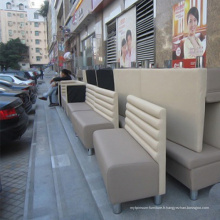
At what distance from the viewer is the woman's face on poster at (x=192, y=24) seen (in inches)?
213

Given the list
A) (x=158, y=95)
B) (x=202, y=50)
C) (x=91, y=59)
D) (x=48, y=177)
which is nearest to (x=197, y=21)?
(x=202, y=50)

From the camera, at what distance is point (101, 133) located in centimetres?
346

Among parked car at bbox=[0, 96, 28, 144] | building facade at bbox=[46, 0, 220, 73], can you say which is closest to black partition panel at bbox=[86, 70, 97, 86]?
building facade at bbox=[46, 0, 220, 73]

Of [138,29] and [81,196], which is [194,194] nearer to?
[81,196]

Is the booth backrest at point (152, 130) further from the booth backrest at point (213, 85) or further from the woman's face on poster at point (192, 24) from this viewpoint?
the woman's face on poster at point (192, 24)

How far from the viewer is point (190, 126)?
9.14ft

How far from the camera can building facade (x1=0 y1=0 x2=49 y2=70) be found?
281ft

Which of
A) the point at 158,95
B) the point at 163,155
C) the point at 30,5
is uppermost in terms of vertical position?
the point at 30,5

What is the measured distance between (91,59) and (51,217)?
1125cm

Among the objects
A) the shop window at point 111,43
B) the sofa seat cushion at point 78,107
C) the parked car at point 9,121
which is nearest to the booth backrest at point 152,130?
the sofa seat cushion at point 78,107

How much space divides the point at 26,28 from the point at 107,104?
9470 centimetres

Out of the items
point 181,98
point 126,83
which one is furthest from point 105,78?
point 181,98

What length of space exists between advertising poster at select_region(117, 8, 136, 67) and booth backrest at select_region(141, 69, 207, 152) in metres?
6.12

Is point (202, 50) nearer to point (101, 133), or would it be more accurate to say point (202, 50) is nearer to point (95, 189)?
point (101, 133)
